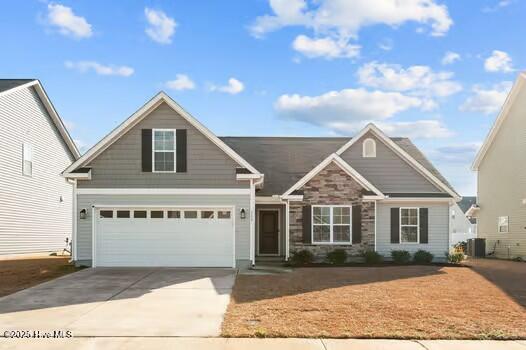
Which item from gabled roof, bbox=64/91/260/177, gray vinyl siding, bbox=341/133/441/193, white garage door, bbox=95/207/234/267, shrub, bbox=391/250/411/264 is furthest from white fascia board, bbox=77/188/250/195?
shrub, bbox=391/250/411/264

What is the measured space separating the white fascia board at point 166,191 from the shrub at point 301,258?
3.32 meters

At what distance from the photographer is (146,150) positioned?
1942cm

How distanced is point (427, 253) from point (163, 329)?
14.7m

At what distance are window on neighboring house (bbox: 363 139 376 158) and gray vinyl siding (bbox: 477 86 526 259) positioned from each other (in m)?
7.81

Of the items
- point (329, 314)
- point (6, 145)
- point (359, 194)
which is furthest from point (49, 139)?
point (329, 314)

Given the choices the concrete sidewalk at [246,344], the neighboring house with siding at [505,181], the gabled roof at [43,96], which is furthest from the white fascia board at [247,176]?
the neighboring house with siding at [505,181]

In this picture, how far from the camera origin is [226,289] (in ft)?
46.3

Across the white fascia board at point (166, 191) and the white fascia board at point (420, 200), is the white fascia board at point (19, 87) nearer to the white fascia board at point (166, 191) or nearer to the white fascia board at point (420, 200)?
the white fascia board at point (166, 191)

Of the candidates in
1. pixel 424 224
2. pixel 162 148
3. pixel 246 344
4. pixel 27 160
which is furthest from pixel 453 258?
pixel 27 160

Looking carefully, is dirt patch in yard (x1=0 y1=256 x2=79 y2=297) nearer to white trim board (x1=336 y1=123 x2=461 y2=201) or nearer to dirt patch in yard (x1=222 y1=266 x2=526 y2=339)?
dirt patch in yard (x1=222 y1=266 x2=526 y2=339)

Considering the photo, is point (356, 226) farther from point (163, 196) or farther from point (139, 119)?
point (139, 119)

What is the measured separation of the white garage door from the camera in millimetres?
19219

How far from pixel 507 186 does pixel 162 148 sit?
18.0 m

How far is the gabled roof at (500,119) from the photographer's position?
2647 cm
